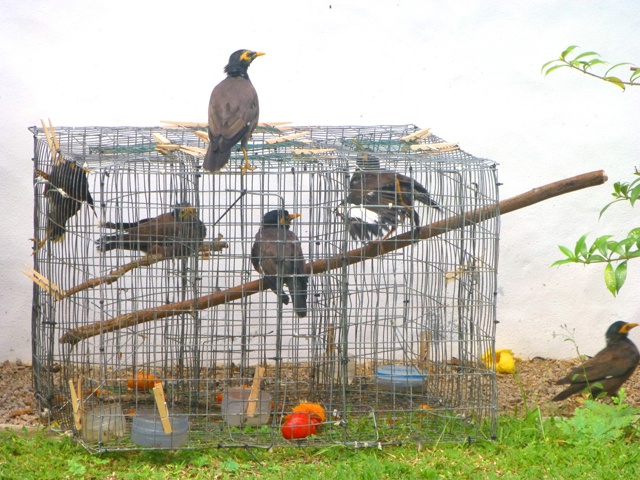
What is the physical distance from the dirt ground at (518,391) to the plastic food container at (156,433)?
37.2 inches

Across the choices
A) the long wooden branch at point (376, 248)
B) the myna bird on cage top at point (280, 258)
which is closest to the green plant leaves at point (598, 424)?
the long wooden branch at point (376, 248)

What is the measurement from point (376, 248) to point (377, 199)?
0.31 m

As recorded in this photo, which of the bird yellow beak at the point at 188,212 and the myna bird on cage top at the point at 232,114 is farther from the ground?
the myna bird on cage top at the point at 232,114

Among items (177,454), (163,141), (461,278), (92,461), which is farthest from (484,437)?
(163,141)

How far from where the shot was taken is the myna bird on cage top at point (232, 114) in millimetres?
4637

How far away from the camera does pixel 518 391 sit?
5770 millimetres

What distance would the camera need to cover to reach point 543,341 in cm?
644

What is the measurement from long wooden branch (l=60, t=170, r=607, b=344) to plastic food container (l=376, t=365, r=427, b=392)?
2.45 ft

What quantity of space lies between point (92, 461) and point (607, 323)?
4.05 meters

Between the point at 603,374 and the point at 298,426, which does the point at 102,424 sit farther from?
the point at 603,374

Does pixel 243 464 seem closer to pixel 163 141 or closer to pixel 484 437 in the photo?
pixel 484 437

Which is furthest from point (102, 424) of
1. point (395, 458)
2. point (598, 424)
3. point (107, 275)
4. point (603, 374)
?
point (603, 374)

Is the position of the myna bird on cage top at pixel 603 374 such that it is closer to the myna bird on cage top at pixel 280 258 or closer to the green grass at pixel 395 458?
the green grass at pixel 395 458

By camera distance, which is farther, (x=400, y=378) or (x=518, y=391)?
(x=518, y=391)
